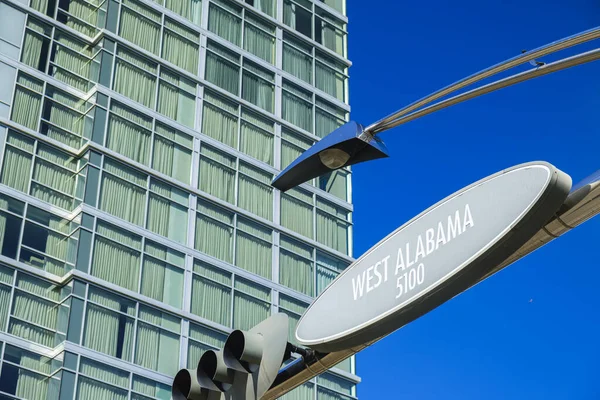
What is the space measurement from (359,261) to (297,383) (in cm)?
136

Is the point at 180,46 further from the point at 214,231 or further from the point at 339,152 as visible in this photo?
the point at 339,152

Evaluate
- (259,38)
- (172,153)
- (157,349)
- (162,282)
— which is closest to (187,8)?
(259,38)

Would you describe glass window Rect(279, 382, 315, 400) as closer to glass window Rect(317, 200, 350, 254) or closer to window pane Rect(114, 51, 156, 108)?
glass window Rect(317, 200, 350, 254)

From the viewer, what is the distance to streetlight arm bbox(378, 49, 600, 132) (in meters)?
7.10

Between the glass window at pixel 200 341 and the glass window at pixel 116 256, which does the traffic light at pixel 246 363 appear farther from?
the glass window at pixel 200 341

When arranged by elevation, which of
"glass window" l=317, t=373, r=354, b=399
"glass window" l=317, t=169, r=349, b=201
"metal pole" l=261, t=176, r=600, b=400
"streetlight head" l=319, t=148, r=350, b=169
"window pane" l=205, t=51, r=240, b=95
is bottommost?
"metal pole" l=261, t=176, r=600, b=400

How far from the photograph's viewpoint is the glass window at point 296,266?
32.0 meters

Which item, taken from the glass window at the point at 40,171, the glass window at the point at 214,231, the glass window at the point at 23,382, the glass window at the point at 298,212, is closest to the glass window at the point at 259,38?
the glass window at the point at 298,212

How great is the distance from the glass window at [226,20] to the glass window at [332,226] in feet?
19.1

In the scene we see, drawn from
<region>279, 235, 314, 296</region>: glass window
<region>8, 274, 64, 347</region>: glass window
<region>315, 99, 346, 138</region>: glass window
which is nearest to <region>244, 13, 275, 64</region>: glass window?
<region>315, 99, 346, 138</region>: glass window

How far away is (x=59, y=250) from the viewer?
1103 inches

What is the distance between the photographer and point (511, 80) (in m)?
7.78

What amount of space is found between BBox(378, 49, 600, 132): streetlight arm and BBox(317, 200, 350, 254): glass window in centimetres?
2429

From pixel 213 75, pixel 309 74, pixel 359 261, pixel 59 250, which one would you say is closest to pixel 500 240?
pixel 359 261
